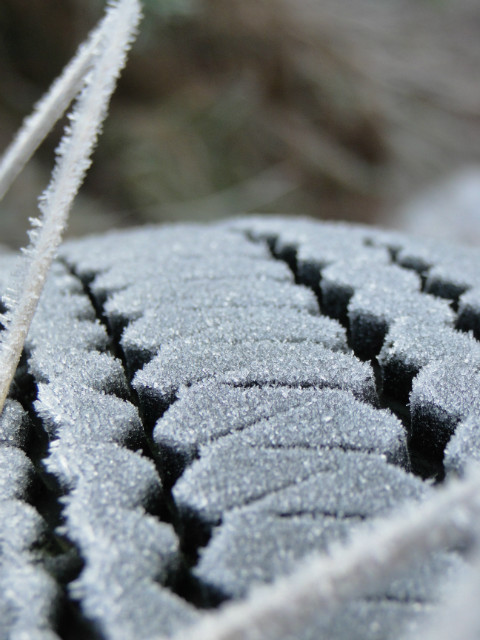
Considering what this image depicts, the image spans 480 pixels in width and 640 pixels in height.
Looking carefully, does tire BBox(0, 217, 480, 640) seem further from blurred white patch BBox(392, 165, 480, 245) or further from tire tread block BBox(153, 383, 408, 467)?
blurred white patch BBox(392, 165, 480, 245)

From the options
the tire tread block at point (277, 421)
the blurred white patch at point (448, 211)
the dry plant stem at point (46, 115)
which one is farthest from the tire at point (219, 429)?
the blurred white patch at point (448, 211)

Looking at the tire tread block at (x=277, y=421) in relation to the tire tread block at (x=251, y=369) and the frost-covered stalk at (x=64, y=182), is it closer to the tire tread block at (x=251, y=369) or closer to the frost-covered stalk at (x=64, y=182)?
the tire tread block at (x=251, y=369)

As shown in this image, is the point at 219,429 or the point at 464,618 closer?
the point at 464,618

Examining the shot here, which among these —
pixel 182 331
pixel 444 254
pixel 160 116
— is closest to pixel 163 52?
pixel 160 116

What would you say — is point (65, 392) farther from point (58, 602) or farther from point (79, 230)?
point (79, 230)

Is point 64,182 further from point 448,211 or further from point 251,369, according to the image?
point 448,211

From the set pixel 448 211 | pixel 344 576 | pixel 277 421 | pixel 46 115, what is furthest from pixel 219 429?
pixel 448 211
